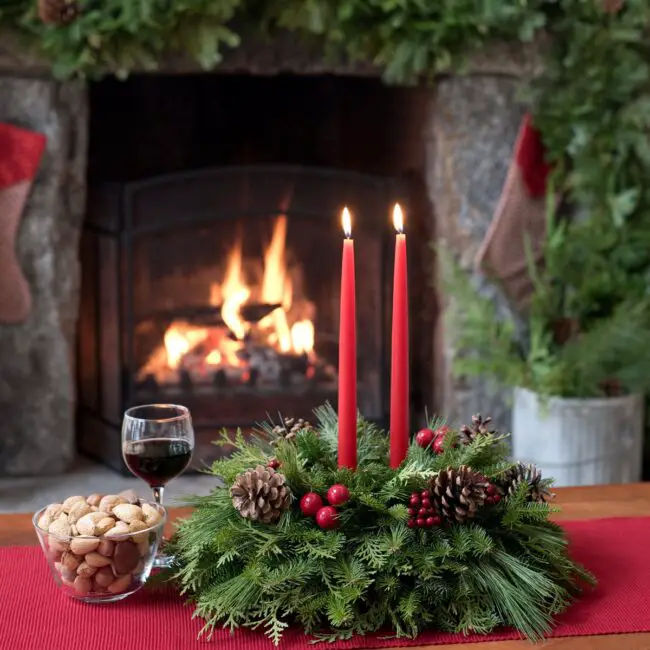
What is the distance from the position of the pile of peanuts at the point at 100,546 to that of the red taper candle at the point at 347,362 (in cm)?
18

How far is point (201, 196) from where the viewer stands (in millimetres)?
2494

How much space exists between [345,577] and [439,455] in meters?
0.17

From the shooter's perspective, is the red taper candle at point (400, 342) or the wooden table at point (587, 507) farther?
the wooden table at point (587, 507)

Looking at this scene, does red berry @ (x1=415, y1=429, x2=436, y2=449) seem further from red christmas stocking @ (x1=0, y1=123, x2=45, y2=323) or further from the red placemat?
red christmas stocking @ (x1=0, y1=123, x2=45, y2=323)

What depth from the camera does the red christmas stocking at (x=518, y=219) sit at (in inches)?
98.8

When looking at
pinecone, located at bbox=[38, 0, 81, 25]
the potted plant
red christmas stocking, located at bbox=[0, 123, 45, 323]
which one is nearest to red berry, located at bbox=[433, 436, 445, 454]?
the potted plant

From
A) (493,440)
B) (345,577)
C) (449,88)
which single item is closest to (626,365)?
(449,88)

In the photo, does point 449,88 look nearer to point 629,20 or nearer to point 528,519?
point 629,20

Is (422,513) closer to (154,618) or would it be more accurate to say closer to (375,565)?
(375,565)

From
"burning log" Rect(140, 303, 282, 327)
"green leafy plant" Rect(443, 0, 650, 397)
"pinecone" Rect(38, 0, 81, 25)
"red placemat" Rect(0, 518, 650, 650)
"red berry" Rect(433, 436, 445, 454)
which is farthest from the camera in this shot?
"burning log" Rect(140, 303, 282, 327)

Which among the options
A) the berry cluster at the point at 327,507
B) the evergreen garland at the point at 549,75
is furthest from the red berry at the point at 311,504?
the evergreen garland at the point at 549,75

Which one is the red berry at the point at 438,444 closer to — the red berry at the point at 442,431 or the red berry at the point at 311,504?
the red berry at the point at 442,431

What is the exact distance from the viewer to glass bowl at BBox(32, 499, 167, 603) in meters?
0.88

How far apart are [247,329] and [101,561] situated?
1.72 m
